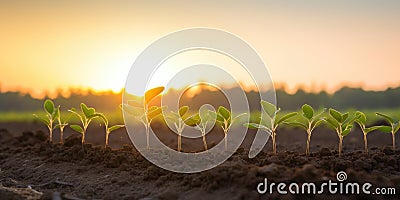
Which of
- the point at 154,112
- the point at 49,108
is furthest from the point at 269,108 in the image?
the point at 49,108

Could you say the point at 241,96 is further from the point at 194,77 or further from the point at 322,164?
the point at 322,164

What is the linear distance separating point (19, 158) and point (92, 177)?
5.49 ft

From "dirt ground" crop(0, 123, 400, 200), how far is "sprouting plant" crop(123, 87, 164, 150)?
38 cm

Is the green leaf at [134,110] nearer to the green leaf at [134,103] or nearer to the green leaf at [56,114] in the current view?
the green leaf at [134,103]

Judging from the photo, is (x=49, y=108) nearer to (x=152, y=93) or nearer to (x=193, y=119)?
(x=152, y=93)

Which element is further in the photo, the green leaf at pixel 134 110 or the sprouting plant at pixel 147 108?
the green leaf at pixel 134 110

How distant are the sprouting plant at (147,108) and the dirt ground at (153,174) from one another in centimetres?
38

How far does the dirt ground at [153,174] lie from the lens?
12.3 feet

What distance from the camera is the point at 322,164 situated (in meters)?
4.33

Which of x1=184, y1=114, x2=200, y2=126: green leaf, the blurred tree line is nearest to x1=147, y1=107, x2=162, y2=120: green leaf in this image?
x1=184, y1=114, x2=200, y2=126: green leaf

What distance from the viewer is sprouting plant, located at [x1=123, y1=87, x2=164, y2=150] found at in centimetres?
497

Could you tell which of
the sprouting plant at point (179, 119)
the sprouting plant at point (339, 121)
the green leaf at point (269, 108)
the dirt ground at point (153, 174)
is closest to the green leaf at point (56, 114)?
the dirt ground at point (153, 174)

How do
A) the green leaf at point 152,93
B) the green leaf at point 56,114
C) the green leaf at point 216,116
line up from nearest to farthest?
the green leaf at point 216,116
the green leaf at point 152,93
the green leaf at point 56,114

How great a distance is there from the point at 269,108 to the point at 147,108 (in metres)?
1.29
